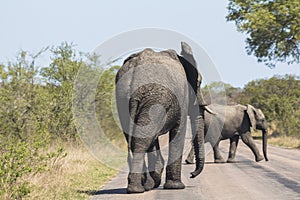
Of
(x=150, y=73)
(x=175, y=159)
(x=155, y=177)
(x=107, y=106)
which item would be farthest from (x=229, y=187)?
(x=107, y=106)

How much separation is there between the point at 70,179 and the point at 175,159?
3.18 meters

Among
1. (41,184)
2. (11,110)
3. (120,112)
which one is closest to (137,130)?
(120,112)

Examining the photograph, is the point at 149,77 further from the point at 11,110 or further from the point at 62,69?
the point at 62,69

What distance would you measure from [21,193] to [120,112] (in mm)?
3335

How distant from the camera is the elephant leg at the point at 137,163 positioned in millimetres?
11930

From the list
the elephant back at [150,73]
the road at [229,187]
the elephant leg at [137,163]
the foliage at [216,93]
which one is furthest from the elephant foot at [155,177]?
the foliage at [216,93]

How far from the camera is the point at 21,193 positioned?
10.2 meters

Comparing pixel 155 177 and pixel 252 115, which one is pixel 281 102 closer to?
pixel 252 115

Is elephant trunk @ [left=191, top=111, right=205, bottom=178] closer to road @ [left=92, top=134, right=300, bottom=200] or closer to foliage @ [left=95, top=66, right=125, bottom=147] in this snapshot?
road @ [left=92, top=134, right=300, bottom=200]

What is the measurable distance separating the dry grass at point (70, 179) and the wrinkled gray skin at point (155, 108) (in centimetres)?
127

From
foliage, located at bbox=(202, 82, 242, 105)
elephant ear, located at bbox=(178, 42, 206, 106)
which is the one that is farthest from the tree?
elephant ear, located at bbox=(178, 42, 206, 106)

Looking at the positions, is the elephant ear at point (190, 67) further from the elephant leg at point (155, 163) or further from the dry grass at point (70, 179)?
the dry grass at point (70, 179)

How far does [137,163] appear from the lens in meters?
11.9

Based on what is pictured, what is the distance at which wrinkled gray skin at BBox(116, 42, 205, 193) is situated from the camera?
12.1 metres
